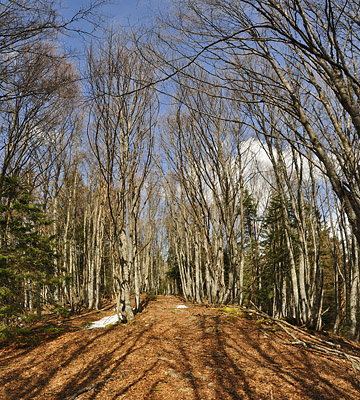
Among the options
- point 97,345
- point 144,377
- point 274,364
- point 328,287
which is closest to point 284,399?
point 274,364

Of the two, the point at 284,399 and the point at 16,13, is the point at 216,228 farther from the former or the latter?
the point at 16,13

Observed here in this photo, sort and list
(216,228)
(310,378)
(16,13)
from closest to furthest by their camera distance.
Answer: (16,13) → (310,378) → (216,228)

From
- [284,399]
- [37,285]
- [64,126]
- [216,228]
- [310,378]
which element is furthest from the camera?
[64,126]

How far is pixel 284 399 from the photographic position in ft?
10.3

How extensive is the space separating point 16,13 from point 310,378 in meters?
6.19

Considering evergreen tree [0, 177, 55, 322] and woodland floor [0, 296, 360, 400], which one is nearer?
woodland floor [0, 296, 360, 400]

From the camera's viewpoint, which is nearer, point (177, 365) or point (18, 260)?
point (177, 365)

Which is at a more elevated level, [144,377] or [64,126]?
[64,126]

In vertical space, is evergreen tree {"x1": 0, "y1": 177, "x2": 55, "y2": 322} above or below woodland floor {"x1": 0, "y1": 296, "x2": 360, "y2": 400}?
above

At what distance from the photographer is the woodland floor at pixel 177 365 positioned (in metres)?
3.38

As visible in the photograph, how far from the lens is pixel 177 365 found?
13.5 ft

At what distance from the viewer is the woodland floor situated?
3379mm

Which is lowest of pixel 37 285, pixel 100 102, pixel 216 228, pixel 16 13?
pixel 37 285

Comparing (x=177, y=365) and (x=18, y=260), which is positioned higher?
(x=18, y=260)
